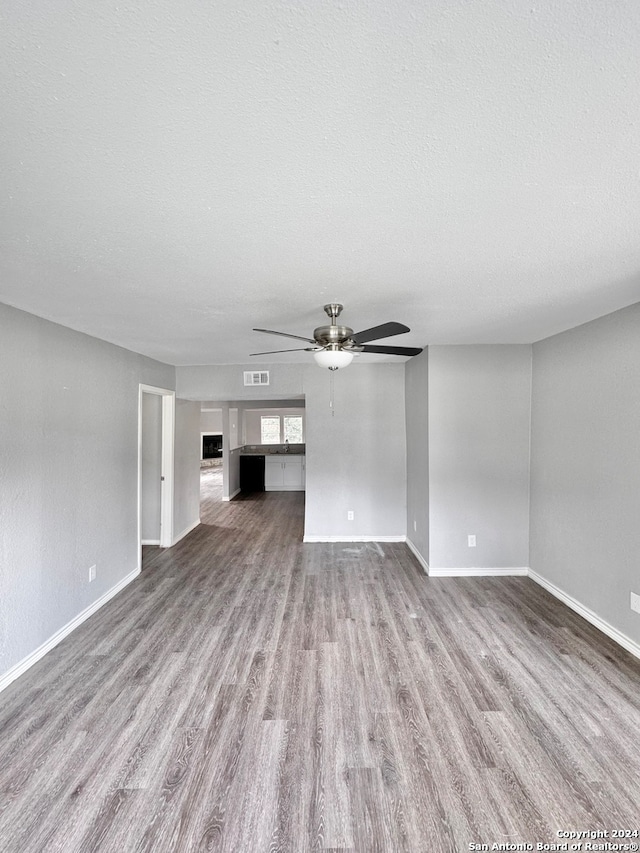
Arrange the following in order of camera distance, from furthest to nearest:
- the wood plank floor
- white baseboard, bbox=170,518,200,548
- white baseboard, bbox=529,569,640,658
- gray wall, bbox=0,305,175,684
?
1. white baseboard, bbox=170,518,200,548
2. white baseboard, bbox=529,569,640,658
3. gray wall, bbox=0,305,175,684
4. the wood plank floor

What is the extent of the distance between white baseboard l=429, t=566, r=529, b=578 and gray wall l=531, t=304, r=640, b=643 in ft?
0.73

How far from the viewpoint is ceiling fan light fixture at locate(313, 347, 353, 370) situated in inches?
92.0

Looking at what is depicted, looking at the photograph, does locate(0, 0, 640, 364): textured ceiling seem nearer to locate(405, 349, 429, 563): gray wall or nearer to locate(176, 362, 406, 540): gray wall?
locate(405, 349, 429, 563): gray wall

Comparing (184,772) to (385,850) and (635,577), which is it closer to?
(385,850)

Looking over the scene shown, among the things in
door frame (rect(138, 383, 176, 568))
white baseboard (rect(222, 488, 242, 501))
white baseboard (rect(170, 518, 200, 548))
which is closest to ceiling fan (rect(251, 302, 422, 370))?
door frame (rect(138, 383, 176, 568))

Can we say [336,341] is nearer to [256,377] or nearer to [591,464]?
[591,464]

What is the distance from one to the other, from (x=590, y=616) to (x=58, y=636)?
13.3ft

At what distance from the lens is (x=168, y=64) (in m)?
0.82

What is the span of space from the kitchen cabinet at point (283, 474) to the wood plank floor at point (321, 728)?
17.9 feet

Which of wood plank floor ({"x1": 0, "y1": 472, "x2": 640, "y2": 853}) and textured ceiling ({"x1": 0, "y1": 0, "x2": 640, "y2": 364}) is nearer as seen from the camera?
textured ceiling ({"x1": 0, "y1": 0, "x2": 640, "y2": 364})

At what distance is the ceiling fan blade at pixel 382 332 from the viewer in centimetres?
213

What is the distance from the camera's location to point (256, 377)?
489 centimetres

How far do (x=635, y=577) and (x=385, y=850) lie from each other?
229 centimetres

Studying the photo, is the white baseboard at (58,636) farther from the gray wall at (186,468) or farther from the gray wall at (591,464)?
the gray wall at (591,464)
